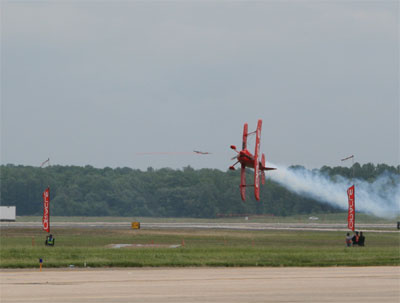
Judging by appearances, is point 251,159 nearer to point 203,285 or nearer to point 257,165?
point 257,165

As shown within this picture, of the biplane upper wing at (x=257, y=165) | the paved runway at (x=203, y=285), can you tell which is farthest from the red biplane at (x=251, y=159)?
the paved runway at (x=203, y=285)

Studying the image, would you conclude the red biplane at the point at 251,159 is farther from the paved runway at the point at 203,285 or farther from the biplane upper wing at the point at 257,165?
the paved runway at the point at 203,285

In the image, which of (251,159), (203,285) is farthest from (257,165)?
(203,285)

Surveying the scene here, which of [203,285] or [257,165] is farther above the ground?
[257,165]

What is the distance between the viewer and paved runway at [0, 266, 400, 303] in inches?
1225

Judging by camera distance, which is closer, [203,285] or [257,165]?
[203,285]

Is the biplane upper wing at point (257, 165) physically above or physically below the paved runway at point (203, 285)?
above

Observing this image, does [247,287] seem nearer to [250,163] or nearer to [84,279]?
[84,279]

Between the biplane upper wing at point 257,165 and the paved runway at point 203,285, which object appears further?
the biplane upper wing at point 257,165

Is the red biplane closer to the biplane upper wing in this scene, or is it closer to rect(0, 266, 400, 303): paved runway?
the biplane upper wing

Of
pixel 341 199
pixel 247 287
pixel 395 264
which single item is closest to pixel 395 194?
pixel 341 199

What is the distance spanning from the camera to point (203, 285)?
3522 cm

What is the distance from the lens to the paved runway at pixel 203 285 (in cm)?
3112

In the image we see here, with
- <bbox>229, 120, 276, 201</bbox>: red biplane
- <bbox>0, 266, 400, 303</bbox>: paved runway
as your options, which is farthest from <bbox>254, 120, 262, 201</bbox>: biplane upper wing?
<bbox>0, 266, 400, 303</bbox>: paved runway
